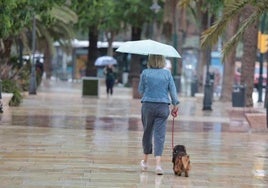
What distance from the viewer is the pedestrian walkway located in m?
9.52

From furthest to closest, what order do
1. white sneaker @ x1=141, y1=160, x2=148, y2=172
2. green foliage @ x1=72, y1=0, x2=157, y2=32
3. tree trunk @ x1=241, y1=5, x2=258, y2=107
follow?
green foliage @ x1=72, y1=0, x2=157, y2=32, tree trunk @ x1=241, y1=5, x2=258, y2=107, white sneaker @ x1=141, y1=160, x2=148, y2=172

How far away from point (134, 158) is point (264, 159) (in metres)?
2.33

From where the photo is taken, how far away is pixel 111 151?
12.4m

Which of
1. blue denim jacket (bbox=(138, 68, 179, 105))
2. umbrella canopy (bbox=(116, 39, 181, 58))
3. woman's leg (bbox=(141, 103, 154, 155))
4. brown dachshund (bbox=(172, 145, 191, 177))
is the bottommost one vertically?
brown dachshund (bbox=(172, 145, 191, 177))

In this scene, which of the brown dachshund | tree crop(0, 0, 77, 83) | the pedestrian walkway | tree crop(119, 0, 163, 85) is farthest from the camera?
tree crop(119, 0, 163, 85)

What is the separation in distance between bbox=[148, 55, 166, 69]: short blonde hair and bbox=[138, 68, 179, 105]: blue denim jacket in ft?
0.31

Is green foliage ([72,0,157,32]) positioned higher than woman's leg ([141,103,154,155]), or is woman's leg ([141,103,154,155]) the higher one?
green foliage ([72,0,157,32])

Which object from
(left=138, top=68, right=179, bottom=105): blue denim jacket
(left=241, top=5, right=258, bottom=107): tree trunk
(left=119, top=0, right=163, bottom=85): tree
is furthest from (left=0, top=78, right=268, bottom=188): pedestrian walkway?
(left=119, top=0, right=163, bottom=85): tree

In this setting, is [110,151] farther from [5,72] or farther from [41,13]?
[5,72]

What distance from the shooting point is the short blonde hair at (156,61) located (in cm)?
995

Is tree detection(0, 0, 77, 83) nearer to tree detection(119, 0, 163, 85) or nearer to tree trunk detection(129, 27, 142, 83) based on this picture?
tree detection(119, 0, 163, 85)

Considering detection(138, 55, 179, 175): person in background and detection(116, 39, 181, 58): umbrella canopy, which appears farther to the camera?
detection(116, 39, 181, 58): umbrella canopy

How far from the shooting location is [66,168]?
10.3 metres

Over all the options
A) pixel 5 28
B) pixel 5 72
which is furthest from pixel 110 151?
pixel 5 72
